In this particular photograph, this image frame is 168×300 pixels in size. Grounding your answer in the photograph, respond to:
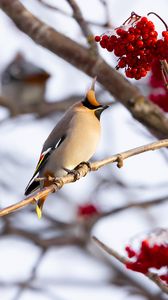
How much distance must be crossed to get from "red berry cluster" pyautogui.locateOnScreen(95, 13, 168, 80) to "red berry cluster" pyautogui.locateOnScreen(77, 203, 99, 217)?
12.1ft

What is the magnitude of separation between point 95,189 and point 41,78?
192 centimetres

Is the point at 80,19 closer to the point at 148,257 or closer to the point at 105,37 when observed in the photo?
the point at 105,37

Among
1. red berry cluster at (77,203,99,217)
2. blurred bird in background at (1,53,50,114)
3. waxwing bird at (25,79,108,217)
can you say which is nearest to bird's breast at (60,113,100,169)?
waxwing bird at (25,79,108,217)

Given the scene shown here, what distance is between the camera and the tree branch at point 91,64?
3.59m

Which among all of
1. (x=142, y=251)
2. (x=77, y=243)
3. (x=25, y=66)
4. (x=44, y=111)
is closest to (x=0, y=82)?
(x=25, y=66)

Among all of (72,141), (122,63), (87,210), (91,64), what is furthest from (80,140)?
(87,210)

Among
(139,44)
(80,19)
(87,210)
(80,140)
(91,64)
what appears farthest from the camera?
(87,210)

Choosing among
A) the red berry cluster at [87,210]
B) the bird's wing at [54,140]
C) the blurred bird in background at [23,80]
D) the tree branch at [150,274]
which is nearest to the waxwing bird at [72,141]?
the bird's wing at [54,140]

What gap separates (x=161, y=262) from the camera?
294 centimetres

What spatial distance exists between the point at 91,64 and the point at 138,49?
0.88 metres

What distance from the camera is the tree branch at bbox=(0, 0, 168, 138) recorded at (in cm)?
359

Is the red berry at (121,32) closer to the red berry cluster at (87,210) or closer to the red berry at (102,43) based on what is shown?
the red berry at (102,43)

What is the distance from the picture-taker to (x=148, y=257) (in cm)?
300

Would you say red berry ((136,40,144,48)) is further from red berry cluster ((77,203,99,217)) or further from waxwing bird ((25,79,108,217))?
red berry cluster ((77,203,99,217))
